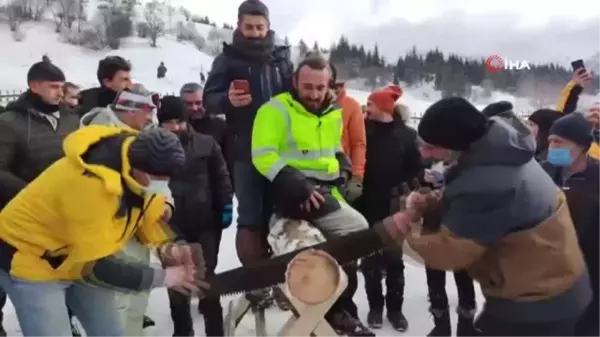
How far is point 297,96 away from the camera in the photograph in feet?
9.49

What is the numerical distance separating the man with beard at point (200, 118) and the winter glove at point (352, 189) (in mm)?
1182

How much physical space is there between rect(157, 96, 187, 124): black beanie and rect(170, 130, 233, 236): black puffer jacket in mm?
122

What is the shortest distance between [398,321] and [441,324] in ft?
0.96

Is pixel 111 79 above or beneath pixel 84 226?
above

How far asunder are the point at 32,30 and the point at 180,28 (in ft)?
6.05

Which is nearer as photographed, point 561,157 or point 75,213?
point 75,213

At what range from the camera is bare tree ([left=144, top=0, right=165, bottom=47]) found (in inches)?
338

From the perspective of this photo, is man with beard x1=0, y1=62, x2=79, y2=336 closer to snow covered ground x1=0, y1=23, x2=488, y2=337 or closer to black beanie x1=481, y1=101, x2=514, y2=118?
snow covered ground x1=0, y1=23, x2=488, y2=337

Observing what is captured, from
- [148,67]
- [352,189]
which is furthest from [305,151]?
[148,67]

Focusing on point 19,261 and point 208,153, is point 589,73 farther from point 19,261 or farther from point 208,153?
point 19,261

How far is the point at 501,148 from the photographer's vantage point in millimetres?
1975

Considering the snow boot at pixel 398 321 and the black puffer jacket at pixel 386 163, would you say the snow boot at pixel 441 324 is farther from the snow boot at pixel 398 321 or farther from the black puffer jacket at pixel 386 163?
the black puffer jacket at pixel 386 163

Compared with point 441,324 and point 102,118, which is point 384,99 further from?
point 102,118

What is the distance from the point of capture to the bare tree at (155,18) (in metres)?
8.59
